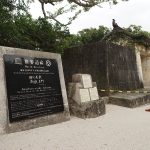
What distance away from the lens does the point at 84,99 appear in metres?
4.04

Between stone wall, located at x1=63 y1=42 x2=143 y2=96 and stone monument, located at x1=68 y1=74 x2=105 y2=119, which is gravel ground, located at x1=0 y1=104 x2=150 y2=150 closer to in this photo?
stone monument, located at x1=68 y1=74 x2=105 y2=119

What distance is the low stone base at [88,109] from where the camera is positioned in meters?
3.74

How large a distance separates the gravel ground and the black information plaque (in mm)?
362

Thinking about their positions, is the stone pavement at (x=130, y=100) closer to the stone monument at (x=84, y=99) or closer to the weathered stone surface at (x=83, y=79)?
the stone monument at (x=84, y=99)

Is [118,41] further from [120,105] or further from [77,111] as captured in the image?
[77,111]

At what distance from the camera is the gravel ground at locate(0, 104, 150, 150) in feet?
7.41

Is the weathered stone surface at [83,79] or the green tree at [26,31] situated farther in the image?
the weathered stone surface at [83,79]

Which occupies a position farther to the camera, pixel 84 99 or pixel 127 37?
pixel 127 37

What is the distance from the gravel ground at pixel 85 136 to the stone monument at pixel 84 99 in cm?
25

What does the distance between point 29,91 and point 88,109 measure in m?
1.54

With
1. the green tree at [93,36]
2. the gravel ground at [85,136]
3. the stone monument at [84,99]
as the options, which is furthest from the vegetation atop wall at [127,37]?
the gravel ground at [85,136]

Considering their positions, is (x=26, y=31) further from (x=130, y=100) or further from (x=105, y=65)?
(x=130, y=100)

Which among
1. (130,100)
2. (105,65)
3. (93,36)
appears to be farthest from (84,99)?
(93,36)

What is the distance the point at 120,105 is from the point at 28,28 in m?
3.80
